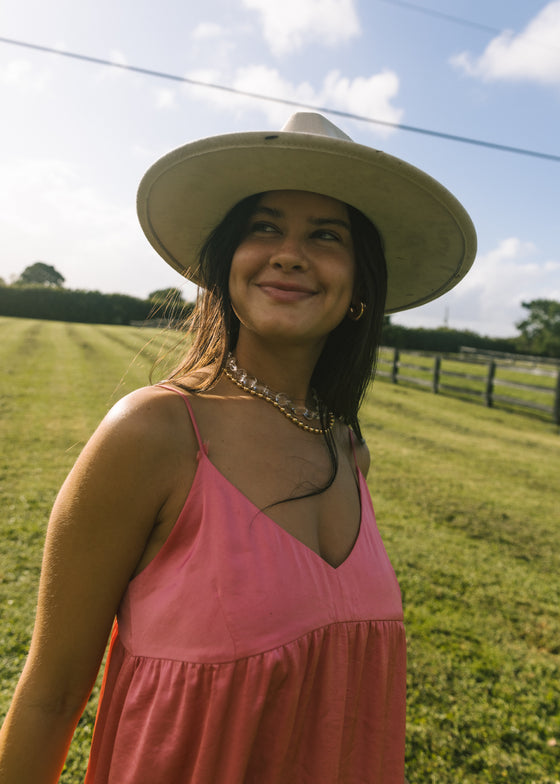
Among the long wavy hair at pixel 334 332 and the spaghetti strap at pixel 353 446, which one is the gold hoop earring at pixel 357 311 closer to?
the long wavy hair at pixel 334 332

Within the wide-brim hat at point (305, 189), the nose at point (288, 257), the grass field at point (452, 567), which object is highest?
the wide-brim hat at point (305, 189)

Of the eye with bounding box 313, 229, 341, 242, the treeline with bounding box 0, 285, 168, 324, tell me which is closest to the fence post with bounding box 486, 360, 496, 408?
the eye with bounding box 313, 229, 341, 242

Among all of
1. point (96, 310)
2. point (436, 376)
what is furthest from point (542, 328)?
point (436, 376)

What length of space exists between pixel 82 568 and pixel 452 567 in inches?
171

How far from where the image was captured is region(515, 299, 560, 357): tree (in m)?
68.7

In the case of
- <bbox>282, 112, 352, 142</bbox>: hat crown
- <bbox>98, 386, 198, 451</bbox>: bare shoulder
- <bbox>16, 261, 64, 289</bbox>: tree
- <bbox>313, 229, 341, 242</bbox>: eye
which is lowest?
<bbox>98, 386, 198, 451</bbox>: bare shoulder

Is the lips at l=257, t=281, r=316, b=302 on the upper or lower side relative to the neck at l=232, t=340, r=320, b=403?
upper

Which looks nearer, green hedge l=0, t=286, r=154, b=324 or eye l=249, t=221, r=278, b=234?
eye l=249, t=221, r=278, b=234

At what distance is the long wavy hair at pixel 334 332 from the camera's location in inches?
64.1

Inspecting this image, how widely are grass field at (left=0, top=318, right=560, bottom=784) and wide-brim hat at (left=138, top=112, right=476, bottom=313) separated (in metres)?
0.42

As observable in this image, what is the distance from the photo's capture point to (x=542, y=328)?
254ft

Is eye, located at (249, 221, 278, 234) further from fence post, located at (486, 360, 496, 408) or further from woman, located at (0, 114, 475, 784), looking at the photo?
fence post, located at (486, 360, 496, 408)

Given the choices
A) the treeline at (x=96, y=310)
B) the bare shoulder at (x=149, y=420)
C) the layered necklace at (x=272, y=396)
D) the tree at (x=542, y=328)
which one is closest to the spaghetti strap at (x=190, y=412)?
the bare shoulder at (x=149, y=420)

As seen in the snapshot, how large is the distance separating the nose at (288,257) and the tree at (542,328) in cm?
7224
